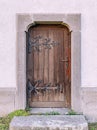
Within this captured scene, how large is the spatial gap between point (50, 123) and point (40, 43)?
76.2 inches

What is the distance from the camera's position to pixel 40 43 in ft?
20.4

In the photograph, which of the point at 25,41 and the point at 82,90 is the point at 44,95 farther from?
the point at 25,41

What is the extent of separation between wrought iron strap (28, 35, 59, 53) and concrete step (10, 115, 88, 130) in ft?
5.29

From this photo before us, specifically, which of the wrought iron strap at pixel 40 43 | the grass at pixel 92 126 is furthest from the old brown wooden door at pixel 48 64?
the grass at pixel 92 126

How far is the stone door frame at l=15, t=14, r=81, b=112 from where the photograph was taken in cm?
591

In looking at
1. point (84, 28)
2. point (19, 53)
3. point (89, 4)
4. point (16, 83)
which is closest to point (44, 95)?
point (16, 83)

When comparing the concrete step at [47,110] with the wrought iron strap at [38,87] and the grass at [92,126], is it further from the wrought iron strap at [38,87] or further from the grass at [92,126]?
the grass at [92,126]

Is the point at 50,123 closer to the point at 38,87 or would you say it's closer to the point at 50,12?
the point at 38,87

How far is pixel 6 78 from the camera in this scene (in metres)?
5.94

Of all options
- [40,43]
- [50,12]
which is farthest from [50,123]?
[50,12]

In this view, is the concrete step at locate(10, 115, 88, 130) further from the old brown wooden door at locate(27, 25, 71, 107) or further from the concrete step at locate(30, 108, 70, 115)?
the old brown wooden door at locate(27, 25, 71, 107)

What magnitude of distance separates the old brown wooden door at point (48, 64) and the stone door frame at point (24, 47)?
292mm

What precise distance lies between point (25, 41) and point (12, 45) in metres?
0.29

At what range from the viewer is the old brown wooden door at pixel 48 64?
6223 mm
